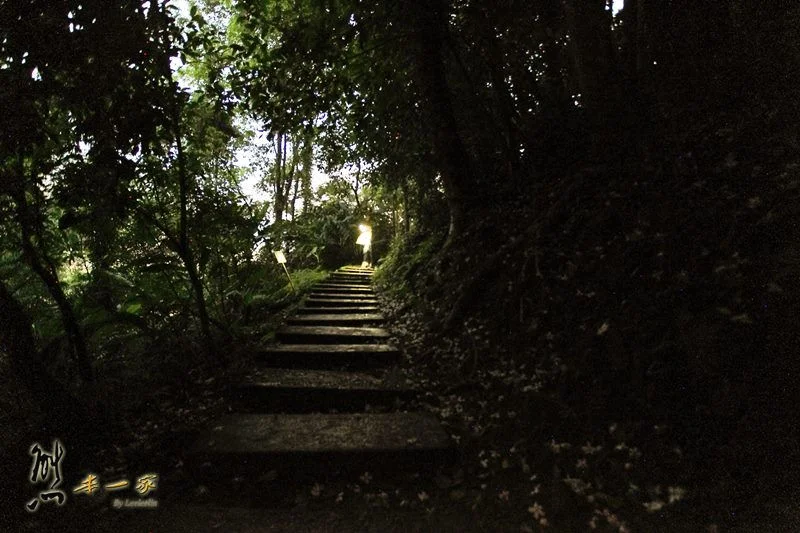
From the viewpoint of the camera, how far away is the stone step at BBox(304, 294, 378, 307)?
288 inches

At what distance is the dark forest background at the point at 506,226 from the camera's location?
2174 millimetres

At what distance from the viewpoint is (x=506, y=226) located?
5047mm

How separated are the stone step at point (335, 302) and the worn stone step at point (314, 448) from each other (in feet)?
14.4

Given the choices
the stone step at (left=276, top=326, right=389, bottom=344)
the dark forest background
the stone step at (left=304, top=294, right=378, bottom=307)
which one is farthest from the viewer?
the stone step at (left=304, top=294, right=378, bottom=307)

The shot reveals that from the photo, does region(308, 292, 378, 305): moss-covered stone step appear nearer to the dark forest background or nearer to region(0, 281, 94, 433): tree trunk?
the dark forest background

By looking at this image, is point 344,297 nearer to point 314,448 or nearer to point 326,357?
point 326,357

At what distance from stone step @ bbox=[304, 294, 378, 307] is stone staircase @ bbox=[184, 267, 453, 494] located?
1594 mm

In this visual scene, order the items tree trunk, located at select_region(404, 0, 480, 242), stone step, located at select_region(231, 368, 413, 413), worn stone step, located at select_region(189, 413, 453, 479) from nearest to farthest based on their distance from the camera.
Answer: worn stone step, located at select_region(189, 413, 453, 479) < stone step, located at select_region(231, 368, 413, 413) < tree trunk, located at select_region(404, 0, 480, 242)

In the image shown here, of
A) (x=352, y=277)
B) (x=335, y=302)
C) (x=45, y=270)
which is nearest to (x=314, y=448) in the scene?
(x=45, y=270)

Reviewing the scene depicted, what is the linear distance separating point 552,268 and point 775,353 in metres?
1.88

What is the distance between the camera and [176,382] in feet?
12.0

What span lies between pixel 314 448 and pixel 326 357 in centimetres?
176

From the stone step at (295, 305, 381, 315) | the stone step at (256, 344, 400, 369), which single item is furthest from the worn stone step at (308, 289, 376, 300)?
the stone step at (256, 344, 400, 369)

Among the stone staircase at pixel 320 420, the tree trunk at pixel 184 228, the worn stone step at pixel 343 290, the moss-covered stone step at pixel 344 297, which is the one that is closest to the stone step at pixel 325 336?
the stone staircase at pixel 320 420
